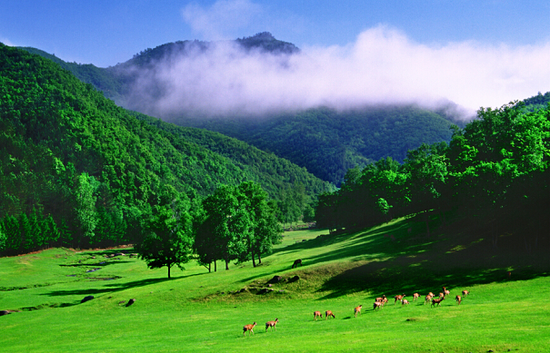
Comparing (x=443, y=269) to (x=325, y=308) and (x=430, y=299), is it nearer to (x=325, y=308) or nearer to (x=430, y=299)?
(x=430, y=299)

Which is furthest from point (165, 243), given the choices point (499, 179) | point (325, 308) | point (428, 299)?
point (499, 179)

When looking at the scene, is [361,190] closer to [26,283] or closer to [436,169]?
[436,169]

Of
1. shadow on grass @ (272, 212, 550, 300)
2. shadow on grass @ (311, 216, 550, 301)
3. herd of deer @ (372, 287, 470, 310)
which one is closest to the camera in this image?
herd of deer @ (372, 287, 470, 310)

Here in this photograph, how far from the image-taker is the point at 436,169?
79.7 m

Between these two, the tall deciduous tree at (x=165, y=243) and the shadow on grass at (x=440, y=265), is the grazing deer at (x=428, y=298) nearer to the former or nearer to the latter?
the shadow on grass at (x=440, y=265)

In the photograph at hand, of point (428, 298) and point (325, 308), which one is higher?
point (428, 298)

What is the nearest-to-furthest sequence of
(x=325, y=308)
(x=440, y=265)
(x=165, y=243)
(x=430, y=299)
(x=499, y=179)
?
(x=430, y=299), (x=325, y=308), (x=440, y=265), (x=499, y=179), (x=165, y=243)

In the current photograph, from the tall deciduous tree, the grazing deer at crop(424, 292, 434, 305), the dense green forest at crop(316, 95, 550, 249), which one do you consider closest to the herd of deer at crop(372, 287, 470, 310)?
the grazing deer at crop(424, 292, 434, 305)

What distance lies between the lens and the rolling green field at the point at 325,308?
92.6ft

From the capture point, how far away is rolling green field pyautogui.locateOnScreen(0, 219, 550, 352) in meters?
Result: 28.2

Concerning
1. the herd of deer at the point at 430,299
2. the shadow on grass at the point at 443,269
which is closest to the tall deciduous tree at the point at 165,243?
the shadow on grass at the point at 443,269

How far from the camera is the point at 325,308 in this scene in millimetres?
48406

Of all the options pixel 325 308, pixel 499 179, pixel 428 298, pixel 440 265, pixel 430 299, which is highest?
pixel 499 179

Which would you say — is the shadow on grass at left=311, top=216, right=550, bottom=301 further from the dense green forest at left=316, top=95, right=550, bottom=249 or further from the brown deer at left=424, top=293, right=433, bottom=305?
the brown deer at left=424, top=293, right=433, bottom=305
